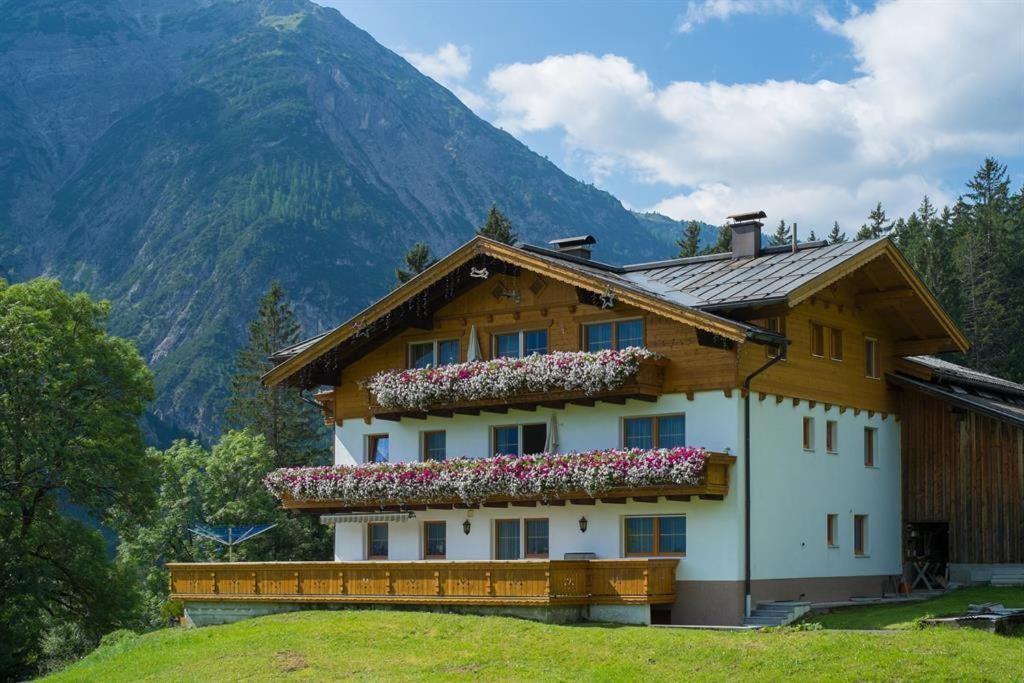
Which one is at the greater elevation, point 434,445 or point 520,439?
point 520,439

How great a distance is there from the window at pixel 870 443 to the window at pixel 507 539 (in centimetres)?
983

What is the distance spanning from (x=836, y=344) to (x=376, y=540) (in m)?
13.6

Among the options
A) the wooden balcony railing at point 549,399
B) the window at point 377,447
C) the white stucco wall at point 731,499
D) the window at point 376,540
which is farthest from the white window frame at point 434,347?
the window at point 376,540

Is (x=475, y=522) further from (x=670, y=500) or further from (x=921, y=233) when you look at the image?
(x=921, y=233)

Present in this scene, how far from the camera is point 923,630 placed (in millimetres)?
26000

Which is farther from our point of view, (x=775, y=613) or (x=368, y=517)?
(x=368, y=517)

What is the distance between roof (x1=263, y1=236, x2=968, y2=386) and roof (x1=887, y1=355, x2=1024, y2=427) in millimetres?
1107

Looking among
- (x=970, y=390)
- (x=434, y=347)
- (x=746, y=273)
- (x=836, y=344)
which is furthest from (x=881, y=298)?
(x=434, y=347)

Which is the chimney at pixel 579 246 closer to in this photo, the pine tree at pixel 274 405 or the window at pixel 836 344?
the window at pixel 836 344

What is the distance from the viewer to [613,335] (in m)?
34.3

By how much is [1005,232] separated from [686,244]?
Result: 1795 cm

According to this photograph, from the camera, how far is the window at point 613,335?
34.0m

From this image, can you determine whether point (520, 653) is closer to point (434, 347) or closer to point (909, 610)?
point (909, 610)

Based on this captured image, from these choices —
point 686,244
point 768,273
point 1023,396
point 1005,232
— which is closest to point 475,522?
point 768,273
